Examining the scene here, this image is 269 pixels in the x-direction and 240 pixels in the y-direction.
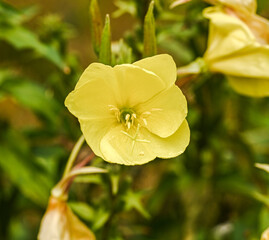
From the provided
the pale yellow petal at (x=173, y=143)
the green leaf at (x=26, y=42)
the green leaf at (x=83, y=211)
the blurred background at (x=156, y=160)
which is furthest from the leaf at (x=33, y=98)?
the pale yellow petal at (x=173, y=143)

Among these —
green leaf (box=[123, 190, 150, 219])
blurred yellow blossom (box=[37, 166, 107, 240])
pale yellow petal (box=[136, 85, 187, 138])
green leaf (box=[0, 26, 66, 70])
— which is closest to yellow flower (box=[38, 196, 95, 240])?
blurred yellow blossom (box=[37, 166, 107, 240])

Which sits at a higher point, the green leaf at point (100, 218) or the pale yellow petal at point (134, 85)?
the pale yellow petal at point (134, 85)

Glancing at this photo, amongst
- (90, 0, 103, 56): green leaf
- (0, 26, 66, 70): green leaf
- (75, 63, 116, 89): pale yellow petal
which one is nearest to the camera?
(75, 63, 116, 89): pale yellow petal

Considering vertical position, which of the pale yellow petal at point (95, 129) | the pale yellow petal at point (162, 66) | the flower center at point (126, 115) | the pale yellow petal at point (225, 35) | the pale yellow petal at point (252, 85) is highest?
the pale yellow petal at point (162, 66)

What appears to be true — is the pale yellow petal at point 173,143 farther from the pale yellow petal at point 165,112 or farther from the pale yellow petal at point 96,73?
the pale yellow petal at point 96,73

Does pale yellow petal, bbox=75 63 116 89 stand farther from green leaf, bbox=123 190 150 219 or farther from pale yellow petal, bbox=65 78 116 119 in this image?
green leaf, bbox=123 190 150 219

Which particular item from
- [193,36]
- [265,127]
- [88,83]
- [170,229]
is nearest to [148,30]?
[88,83]
